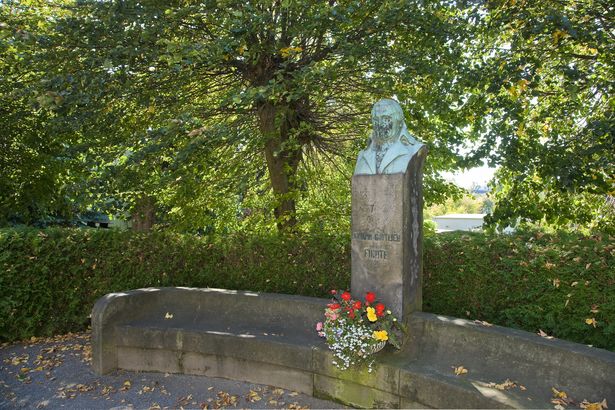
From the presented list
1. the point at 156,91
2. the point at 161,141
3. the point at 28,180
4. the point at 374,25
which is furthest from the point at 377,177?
the point at 28,180

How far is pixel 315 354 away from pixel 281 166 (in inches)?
188

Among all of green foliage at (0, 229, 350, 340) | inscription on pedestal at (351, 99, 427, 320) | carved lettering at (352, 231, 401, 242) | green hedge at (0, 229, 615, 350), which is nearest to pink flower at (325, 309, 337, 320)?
inscription on pedestal at (351, 99, 427, 320)

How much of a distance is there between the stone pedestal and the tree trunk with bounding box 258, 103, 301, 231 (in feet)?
10.2

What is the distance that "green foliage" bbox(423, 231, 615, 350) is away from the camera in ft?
13.3

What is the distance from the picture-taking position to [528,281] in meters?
4.41

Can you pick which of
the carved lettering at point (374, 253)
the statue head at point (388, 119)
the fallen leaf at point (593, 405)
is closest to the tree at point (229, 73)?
the statue head at point (388, 119)

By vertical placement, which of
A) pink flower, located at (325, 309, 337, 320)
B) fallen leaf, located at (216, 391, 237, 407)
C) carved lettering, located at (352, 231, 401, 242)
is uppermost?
carved lettering, located at (352, 231, 401, 242)

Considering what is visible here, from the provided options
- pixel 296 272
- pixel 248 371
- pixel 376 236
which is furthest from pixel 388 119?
pixel 248 371

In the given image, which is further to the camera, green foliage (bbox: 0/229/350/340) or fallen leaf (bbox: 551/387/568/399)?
green foliage (bbox: 0/229/350/340)

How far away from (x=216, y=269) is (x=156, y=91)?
9.42ft

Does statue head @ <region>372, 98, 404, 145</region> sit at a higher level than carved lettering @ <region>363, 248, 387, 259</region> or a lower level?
higher

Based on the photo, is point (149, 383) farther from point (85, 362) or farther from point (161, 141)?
point (161, 141)

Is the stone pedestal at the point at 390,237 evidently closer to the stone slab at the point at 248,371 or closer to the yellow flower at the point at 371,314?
the yellow flower at the point at 371,314

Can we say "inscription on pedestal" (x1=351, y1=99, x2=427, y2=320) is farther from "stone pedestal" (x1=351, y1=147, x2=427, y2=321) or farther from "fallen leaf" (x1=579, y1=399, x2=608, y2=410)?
"fallen leaf" (x1=579, y1=399, x2=608, y2=410)
